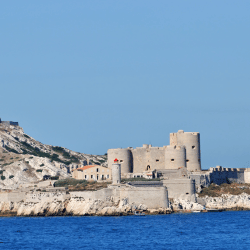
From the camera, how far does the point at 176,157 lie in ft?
253

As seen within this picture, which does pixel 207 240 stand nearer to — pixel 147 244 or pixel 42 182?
pixel 147 244

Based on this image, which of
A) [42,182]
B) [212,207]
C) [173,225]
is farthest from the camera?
Result: [42,182]

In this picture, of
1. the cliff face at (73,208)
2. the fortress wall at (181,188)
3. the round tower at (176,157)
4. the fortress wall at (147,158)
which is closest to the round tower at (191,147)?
the round tower at (176,157)

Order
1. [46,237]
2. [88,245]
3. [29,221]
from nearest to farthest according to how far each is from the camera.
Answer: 1. [88,245]
2. [46,237]
3. [29,221]

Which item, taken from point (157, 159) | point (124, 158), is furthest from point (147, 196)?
point (124, 158)

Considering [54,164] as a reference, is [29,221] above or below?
below

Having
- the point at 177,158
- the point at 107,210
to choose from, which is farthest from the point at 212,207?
the point at 107,210

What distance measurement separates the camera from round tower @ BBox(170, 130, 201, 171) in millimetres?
78438

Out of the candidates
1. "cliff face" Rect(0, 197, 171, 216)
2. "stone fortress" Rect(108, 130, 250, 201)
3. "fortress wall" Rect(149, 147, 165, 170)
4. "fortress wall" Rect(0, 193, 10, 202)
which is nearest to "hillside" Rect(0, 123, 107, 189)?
"fortress wall" Rect(0, 193, 10, 202)

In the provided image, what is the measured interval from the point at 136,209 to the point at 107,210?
8.88 feet

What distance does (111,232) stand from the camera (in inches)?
2231

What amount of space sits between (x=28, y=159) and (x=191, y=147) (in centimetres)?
2377

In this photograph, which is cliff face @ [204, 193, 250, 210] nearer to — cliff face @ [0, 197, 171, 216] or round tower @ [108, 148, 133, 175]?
cliff face @ [0, 197, 171, 216]

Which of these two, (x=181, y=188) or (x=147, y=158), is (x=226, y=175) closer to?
(x=147, y=158)
